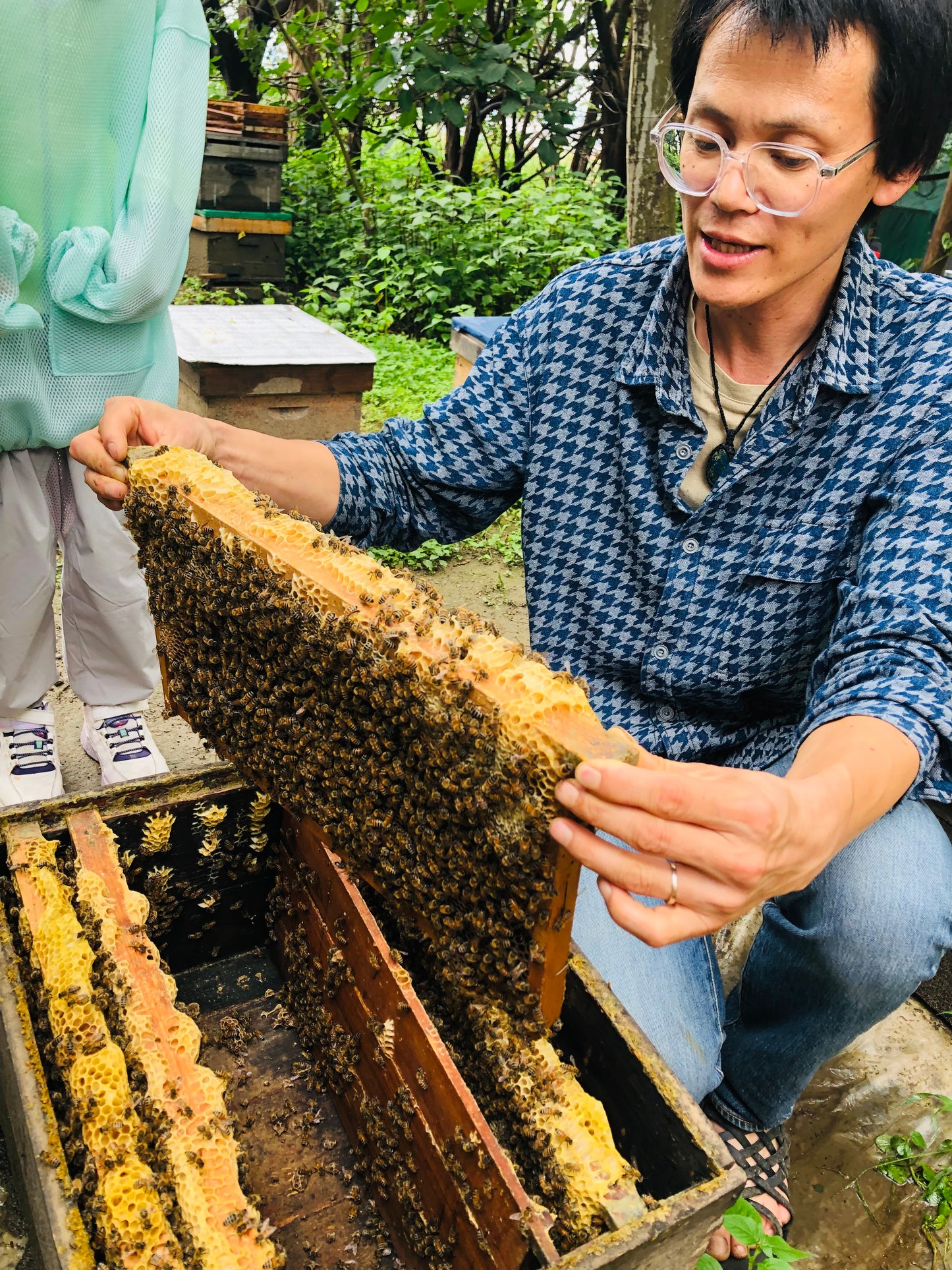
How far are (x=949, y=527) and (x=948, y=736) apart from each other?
1.20 feet

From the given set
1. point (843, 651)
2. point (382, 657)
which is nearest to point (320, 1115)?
point (382, 657)

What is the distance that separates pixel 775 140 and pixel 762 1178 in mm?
1899

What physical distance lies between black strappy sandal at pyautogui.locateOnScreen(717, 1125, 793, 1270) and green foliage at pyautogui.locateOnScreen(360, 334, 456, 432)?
410 centimetres

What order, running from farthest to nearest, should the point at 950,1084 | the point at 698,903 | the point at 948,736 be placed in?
1. the point at 950,1084
2. the point at 948,736
3. the point at 698,903

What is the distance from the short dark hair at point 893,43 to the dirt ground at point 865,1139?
1.97 metres

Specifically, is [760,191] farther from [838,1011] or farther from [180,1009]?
[180,1009]

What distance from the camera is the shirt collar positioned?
162 centimetres

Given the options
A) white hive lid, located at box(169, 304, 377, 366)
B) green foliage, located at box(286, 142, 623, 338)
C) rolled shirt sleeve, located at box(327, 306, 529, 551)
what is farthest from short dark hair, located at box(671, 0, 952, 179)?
green foliage, located at box(286, 142, 623, 338)

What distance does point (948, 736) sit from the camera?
52.8 inches

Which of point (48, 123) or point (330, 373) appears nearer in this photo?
point (48, 123)

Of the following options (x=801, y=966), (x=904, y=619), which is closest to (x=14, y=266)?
(x=904, y=619)

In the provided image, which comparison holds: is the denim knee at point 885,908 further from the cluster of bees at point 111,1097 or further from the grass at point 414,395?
the grass at point 414,395

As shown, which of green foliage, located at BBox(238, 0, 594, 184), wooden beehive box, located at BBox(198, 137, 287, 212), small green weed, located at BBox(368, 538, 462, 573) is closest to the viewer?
small green weed, located at BBox(368, 538, 462, 573)

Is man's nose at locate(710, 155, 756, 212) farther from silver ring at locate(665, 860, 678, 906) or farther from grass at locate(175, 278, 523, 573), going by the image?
grass at locate(175, 278, 523, 573)
